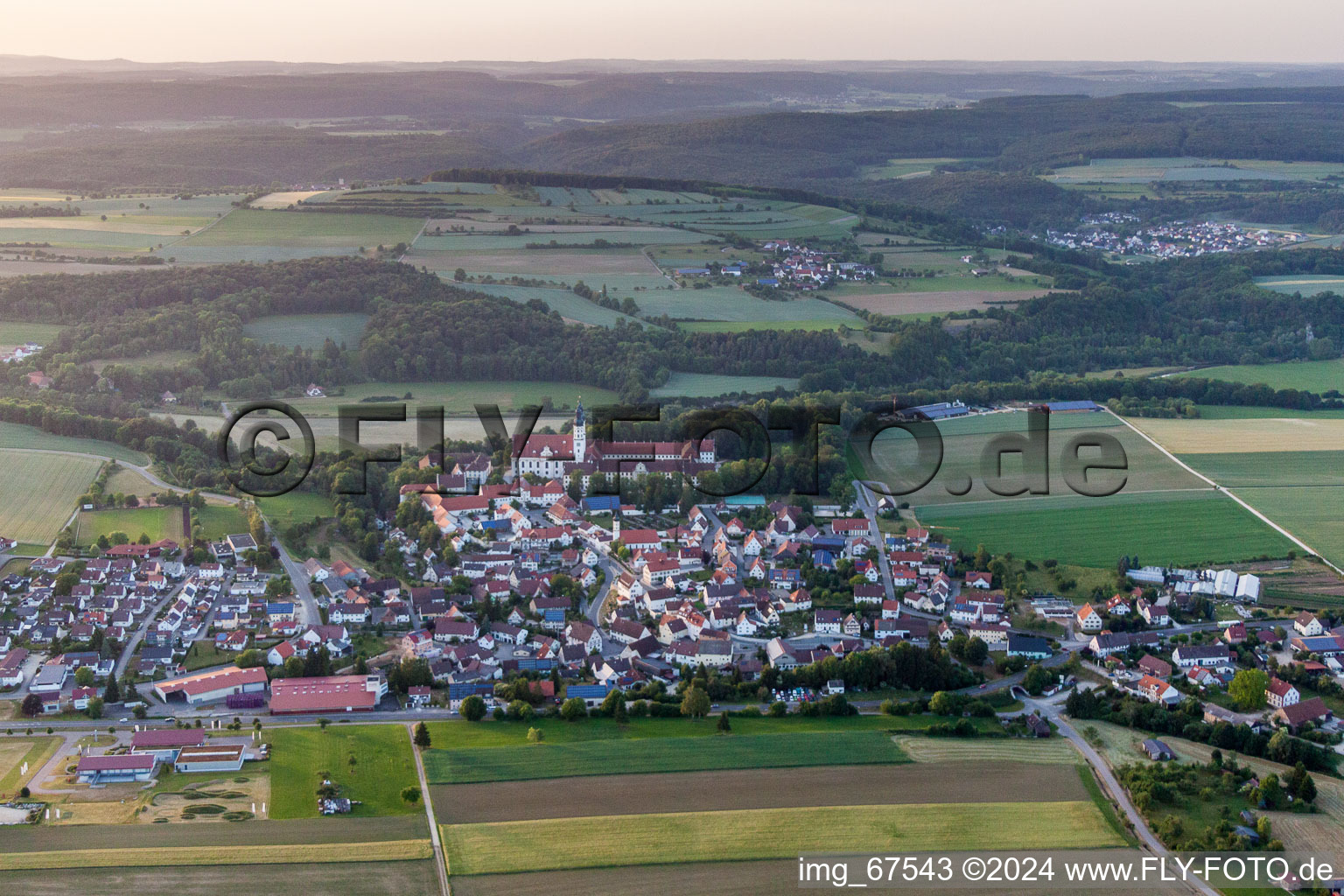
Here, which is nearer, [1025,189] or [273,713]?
[273,713]

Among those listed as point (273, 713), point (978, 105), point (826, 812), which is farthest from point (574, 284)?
point (978, 105)

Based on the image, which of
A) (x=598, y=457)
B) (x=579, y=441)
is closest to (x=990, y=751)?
(x=598, y=457)

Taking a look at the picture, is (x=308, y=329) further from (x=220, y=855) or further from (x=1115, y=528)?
(x=220, y=855)

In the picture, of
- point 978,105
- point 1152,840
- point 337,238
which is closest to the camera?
point 1152,840

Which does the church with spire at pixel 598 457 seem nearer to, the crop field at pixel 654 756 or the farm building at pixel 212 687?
the farm building at pixel 212 687

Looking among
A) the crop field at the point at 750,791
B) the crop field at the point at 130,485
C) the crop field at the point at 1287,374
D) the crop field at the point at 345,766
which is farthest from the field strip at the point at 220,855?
the crop field at the point at 1287,374

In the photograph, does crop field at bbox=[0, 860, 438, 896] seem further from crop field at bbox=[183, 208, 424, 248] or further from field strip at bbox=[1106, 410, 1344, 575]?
crop field at bbox=[183, 208, 424, 248]

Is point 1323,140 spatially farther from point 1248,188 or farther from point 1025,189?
point 1025,189
